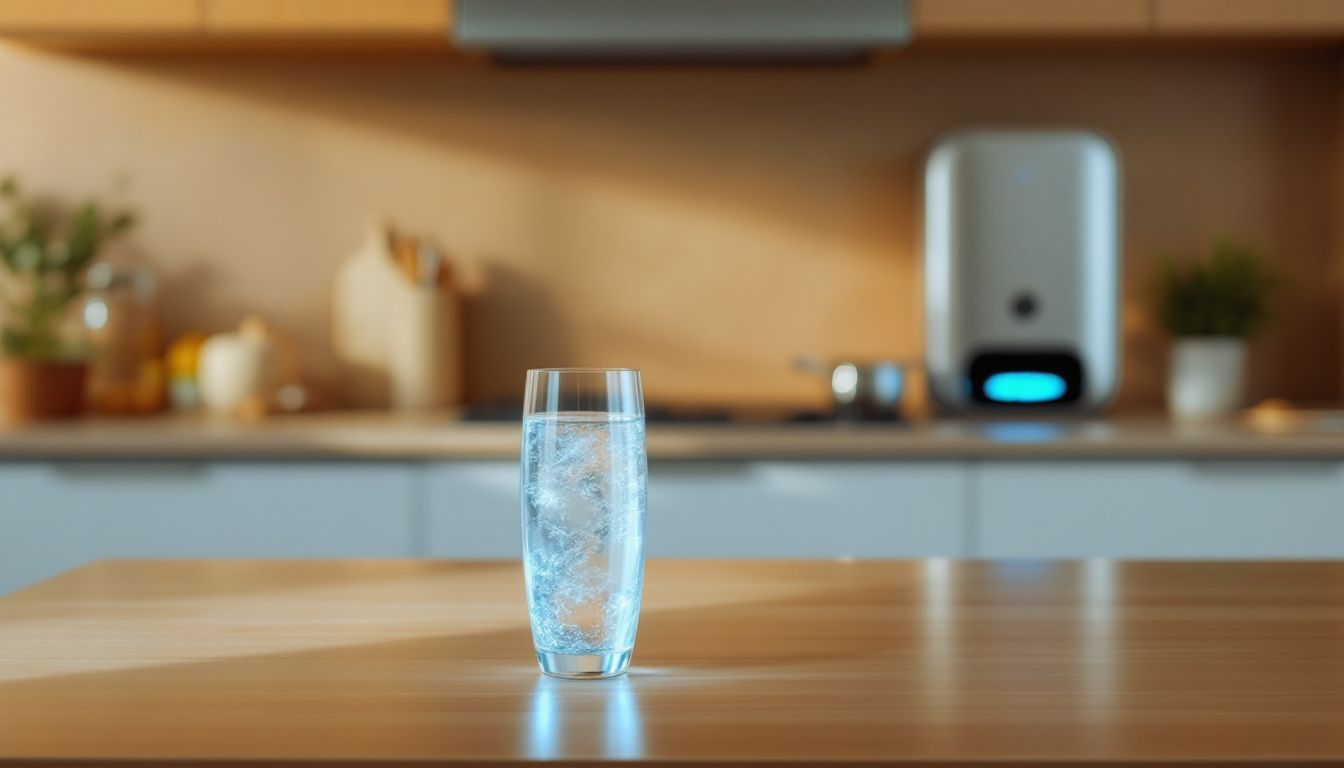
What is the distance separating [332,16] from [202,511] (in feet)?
2.80

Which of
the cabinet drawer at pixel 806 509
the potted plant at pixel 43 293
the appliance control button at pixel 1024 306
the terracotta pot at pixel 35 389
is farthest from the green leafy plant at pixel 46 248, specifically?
the appliance control button at pixel 1024 306

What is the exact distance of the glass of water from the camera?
0.69m

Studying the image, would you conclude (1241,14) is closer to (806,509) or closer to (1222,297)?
(1222,297)

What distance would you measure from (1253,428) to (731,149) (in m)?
1.09

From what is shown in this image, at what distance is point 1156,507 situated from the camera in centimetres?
199

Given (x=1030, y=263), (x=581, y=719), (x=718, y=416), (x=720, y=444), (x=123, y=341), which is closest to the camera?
(x=581, y=719)

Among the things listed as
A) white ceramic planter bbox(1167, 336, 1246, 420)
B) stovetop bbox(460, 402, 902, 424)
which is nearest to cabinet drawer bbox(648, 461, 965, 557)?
stovetop bbox(460, 402, 902, 424)

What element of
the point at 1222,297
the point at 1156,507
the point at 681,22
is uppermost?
the point at 681,22

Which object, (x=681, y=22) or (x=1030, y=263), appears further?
(x=1030, y=263)

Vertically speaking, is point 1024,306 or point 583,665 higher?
point 1024,306

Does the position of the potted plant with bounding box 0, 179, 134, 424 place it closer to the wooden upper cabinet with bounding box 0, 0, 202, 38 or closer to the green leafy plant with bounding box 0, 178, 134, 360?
the green leafy plant with bounding box 0, 178, 134, 360

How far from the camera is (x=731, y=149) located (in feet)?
8.69

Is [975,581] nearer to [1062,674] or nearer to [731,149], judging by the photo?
[1062,674]

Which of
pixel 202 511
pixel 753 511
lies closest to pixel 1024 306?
pixel 753 511
